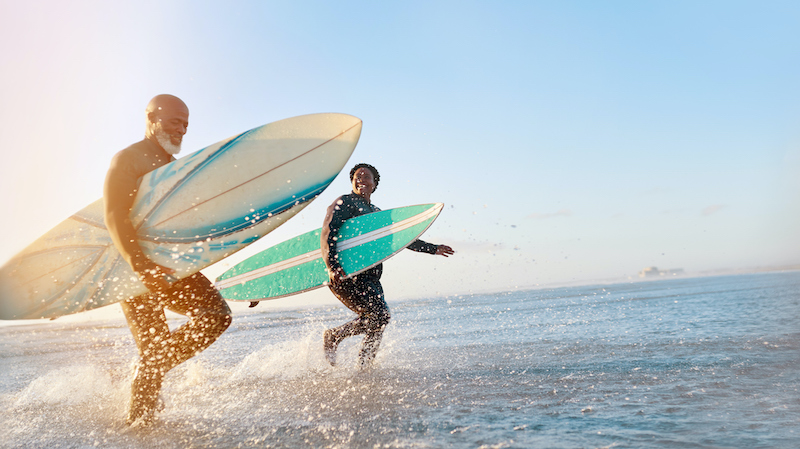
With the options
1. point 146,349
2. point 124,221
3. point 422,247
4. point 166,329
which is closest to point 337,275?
point 422,247

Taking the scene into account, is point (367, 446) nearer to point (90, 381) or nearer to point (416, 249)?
point (416, 249)

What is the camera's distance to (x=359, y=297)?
372cm

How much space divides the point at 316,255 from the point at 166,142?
1876 mm

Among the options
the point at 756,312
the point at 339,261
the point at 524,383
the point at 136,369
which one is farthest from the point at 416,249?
the point at 756,312

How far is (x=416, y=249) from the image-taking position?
13.4 feet

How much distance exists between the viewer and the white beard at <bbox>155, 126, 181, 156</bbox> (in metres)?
2.74

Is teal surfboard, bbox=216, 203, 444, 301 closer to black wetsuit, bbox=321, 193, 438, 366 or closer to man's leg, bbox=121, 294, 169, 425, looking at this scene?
black wetsuit, bbox=321, 193, 438, 366

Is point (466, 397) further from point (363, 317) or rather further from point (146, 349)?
point (146, 349)

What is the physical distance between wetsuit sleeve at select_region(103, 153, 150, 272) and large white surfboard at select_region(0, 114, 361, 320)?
0.19 metres

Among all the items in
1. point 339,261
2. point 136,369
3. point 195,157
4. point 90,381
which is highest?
point 195,157

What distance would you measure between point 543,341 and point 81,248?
4329mm

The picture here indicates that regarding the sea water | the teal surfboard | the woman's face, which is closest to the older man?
the sea water

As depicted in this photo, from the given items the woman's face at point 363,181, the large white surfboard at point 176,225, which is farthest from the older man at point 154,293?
the woman's face at point 363,181

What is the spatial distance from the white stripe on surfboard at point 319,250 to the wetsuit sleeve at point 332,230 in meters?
0.24
